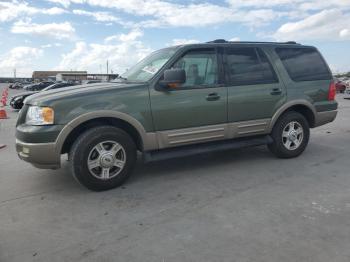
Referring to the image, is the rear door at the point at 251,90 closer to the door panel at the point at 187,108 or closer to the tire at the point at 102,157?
the door panel at the point at 187,108

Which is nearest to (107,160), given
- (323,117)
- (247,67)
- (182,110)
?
(182,110)

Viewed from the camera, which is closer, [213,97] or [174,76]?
[174,76]

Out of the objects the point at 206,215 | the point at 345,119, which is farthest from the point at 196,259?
the point at 345,119

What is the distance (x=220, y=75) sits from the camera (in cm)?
502

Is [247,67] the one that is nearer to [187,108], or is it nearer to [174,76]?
[187,108]

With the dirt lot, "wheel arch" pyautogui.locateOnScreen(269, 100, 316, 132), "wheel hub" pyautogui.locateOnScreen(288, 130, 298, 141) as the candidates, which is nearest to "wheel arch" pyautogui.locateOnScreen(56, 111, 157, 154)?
the dirt lot

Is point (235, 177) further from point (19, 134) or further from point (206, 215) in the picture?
point (19, 134)

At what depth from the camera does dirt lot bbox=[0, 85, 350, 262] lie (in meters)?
2.85

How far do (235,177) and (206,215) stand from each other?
1.38 metres

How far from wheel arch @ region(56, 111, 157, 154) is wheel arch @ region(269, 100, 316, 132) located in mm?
2089

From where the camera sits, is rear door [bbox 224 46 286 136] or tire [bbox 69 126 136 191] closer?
tire [bbox 69 126 136 191]

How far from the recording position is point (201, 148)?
16.1 ft

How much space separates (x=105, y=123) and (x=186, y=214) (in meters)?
1.67

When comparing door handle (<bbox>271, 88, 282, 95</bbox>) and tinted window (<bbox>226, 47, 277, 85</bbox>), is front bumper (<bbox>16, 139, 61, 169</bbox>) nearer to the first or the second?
tinted window (<bbox>226, 47, 277, 85</bbox>)
